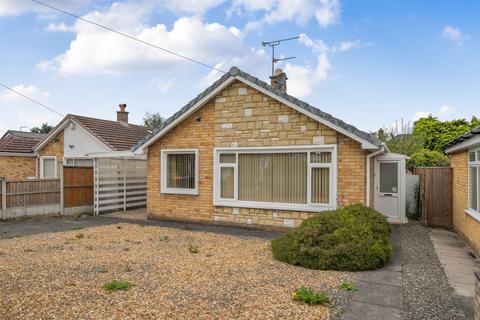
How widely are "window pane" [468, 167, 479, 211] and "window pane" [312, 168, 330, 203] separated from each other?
347 cm

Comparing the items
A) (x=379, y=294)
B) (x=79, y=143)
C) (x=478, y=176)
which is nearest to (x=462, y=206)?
(x=478, y=176)

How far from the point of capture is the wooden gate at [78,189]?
14.3 meters

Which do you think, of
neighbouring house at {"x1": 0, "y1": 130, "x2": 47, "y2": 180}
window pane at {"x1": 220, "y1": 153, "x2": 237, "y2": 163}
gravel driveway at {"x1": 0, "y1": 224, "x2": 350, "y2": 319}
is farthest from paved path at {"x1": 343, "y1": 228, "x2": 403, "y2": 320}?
neighbouring house at {"x1": 0, "y1": 130, "x2": 47, "y2": 180}

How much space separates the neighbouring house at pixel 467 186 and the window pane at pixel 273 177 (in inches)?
161

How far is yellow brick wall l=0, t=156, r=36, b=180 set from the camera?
1955cm

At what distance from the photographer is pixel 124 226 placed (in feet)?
38.1

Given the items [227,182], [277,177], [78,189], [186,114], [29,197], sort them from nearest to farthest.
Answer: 1. [277,177]
2. [227,182]
3. [186,114]
4. [29,197]
5. [78,189]

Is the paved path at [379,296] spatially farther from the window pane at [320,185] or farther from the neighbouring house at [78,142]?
the neighbouring house at [78,142]

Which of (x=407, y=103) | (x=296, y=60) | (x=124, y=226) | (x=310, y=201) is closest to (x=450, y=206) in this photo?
(x=310, y=201)

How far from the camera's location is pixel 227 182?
11.7 m

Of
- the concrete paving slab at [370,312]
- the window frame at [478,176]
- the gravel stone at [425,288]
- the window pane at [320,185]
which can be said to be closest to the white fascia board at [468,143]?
the window frame at [478,176]

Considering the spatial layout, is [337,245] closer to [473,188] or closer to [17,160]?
[473,188]

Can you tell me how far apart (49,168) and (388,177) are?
1693cm

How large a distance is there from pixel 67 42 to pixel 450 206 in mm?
16705
